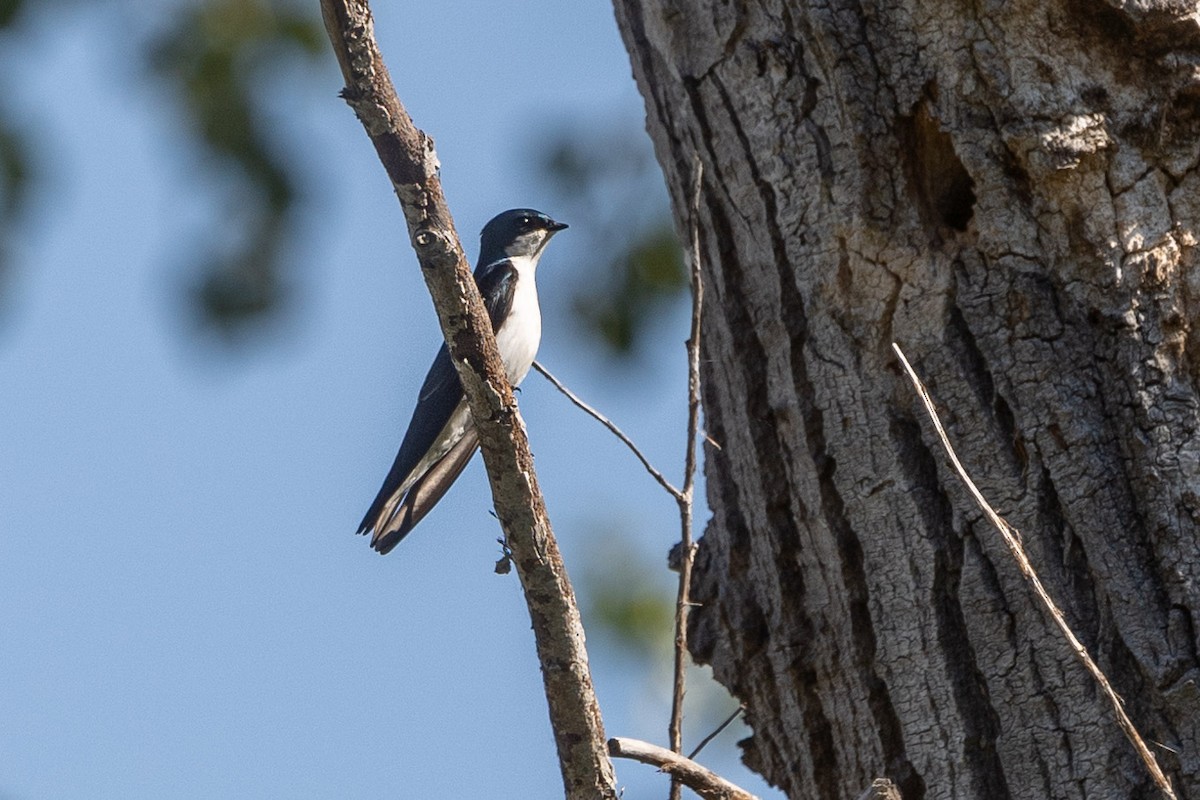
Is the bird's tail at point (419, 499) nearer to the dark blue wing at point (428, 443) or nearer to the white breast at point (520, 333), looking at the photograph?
the dark blue wing at point (428, 443)

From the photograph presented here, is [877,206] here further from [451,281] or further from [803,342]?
[451,281]

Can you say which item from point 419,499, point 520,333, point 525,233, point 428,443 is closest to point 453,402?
point 428,443

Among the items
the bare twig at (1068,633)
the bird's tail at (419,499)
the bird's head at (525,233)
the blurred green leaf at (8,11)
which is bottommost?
the bare twig at (1068,633)

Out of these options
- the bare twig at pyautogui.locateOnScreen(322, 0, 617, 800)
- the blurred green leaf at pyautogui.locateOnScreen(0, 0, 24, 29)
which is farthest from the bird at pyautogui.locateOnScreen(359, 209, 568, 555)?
the bare twig at pyautogui.locateOnScreen(322, 0, 617, 800)

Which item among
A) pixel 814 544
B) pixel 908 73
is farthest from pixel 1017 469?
pixel 908 73

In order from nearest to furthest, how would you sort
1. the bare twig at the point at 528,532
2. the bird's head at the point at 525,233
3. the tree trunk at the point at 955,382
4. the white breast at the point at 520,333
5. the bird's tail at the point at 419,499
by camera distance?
the bare twig at the point at 528,532, the tree trunk at the point at 955,382, the bird's tail at the point at 419,499, the white breast at the point at 520,333, the bird's head at the point at 525,233

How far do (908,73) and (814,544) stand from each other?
0.88m

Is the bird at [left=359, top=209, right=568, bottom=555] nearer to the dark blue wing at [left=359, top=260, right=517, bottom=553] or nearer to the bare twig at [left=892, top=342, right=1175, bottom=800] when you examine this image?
the dark blue wing at [left=359, top=260, right=517, bottom=553]

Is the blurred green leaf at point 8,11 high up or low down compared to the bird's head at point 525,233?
down

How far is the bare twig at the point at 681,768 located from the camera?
194cm

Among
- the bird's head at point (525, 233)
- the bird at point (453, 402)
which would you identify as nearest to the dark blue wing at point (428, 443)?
the bird at point (453, 402)

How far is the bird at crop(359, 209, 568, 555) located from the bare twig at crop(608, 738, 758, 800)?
4.86 feet

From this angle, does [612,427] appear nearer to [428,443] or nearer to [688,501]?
[688,501]

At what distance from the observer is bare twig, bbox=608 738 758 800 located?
194cm
